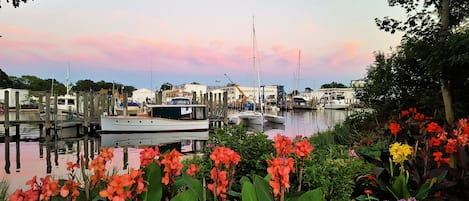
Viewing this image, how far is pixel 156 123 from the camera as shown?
2728cm

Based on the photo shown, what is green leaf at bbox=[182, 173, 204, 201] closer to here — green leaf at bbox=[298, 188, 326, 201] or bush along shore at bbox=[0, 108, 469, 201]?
bush along shore at bbox=[0, 108, 469, 201]

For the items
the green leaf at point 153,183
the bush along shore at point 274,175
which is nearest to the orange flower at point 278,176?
the bush along shore at point 274,175

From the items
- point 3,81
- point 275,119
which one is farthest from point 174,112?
point 3,81

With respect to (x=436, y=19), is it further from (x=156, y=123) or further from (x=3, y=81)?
(x=3, y=81)

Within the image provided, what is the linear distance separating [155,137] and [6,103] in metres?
9.35

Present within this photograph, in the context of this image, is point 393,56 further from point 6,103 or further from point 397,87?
point 6,103

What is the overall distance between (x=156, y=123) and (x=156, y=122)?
69mm

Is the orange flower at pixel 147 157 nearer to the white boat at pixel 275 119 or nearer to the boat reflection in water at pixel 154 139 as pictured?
the boat reflection in water at pixel 154 139

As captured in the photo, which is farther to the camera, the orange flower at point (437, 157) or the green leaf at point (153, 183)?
the orange flower at point (437, 157)

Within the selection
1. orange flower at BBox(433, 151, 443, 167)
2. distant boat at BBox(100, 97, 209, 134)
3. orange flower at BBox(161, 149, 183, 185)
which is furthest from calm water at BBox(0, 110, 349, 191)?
orange flower at BBox(433, 151, 443, 167)

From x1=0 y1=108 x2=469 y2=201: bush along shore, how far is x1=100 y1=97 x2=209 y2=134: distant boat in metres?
23.3

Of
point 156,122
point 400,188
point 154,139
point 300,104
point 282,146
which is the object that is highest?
point 282,146

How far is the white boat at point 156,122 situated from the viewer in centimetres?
2702

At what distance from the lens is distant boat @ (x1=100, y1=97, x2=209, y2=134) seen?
27.0 meters
